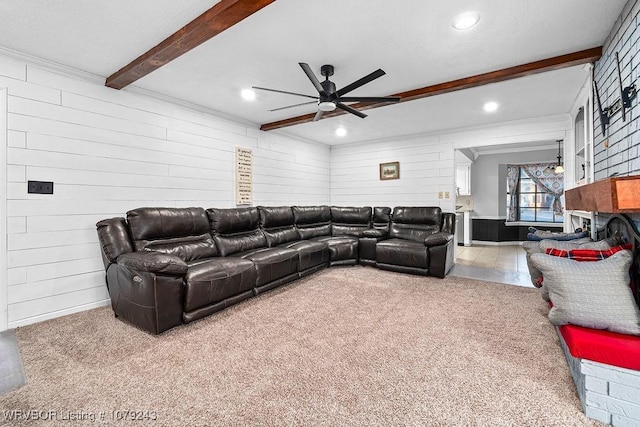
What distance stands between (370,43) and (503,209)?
6.99m

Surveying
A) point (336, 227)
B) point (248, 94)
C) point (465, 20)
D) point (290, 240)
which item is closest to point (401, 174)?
point (336, 227)

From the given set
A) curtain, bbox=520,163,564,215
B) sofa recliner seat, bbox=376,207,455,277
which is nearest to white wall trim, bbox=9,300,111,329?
sofa recliner seat, bbox=376,207,455,277

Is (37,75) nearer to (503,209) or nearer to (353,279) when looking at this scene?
(353,279)

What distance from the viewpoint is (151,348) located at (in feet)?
7.07

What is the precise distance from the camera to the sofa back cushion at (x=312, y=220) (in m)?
5.05

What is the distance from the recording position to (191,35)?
84.9 inches

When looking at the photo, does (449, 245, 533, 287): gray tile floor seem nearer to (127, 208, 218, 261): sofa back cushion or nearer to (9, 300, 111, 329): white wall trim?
(127, 208, 218, 261): sofa back cushion

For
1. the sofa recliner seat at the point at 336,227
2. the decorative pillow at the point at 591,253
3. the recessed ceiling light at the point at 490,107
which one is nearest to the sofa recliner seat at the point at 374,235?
the sofa recliner seat at the point at 336,227

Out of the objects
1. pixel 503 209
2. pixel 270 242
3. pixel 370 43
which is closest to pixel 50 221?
pixel 270 242

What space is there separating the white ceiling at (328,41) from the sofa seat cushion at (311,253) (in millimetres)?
2054

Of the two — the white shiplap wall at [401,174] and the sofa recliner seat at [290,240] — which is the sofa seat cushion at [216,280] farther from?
the white shiplap wall at [401,174]

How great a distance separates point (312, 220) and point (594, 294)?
415cm

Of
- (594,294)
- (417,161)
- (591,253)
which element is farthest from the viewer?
(417,161)

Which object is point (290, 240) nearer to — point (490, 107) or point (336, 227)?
point (336, 227)
